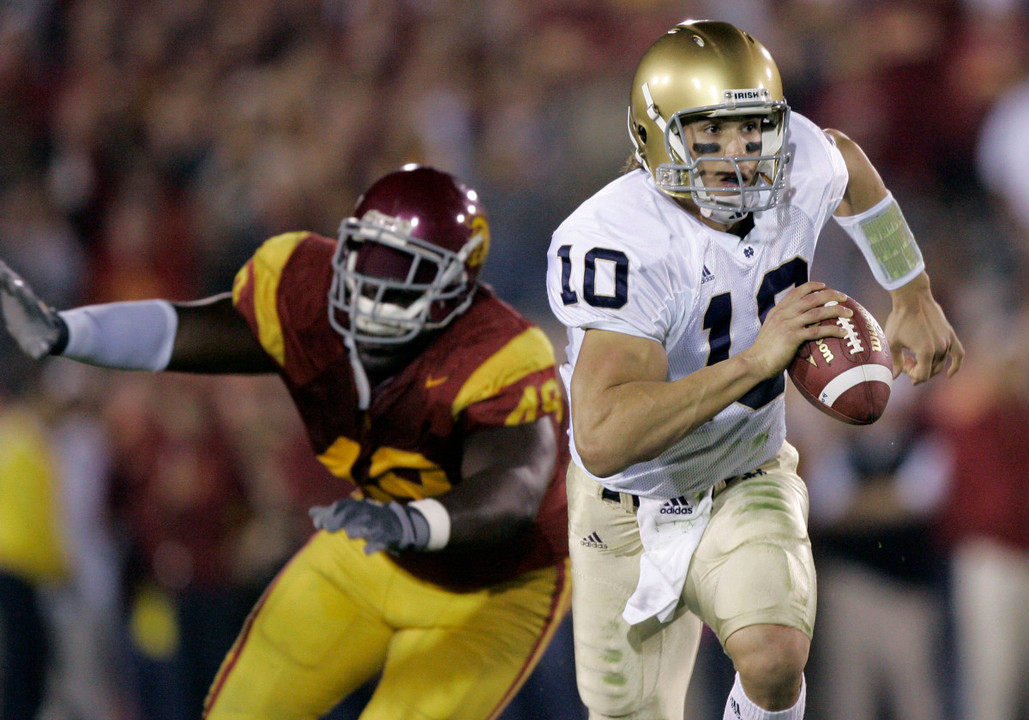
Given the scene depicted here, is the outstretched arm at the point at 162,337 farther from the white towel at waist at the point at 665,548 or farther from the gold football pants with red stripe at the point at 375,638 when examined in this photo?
the white towel at waist at the point at 665,548

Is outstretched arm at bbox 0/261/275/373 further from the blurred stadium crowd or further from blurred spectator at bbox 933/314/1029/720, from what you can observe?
blurred spectator at bbox 933/314/1029/720

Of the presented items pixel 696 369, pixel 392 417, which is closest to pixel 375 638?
pixel 392 417

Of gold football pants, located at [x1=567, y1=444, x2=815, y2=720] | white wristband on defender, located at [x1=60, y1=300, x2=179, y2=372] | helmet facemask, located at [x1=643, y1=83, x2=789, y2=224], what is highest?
helmet facemask, located at [x1=643, y1=83, x2=789, y2=224]

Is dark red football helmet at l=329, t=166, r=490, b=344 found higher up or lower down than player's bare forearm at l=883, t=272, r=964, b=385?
higher up

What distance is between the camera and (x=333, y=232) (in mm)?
5129

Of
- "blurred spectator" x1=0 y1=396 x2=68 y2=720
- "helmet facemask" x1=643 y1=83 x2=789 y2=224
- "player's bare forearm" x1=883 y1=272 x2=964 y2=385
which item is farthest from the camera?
"blurred spectator" x1=0 y1=396 x2=68 y2=720

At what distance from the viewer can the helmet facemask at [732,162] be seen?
83.4 inches

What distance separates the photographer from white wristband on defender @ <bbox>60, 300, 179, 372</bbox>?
2.72 m

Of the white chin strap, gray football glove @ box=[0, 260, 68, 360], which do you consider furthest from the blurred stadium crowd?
the white chin strap

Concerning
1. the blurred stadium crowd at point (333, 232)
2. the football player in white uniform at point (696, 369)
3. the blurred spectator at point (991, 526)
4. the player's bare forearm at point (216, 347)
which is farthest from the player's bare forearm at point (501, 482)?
the blurred spectator at point (991, 526)

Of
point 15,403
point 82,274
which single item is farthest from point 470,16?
point 15,403

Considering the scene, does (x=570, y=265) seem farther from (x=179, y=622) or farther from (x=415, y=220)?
(x=179, y=622)

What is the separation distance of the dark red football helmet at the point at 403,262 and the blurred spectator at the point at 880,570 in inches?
65.3

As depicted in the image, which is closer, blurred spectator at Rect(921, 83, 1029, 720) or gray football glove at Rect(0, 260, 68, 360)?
gray football glove at Rect(0, 260, 68, 360)
